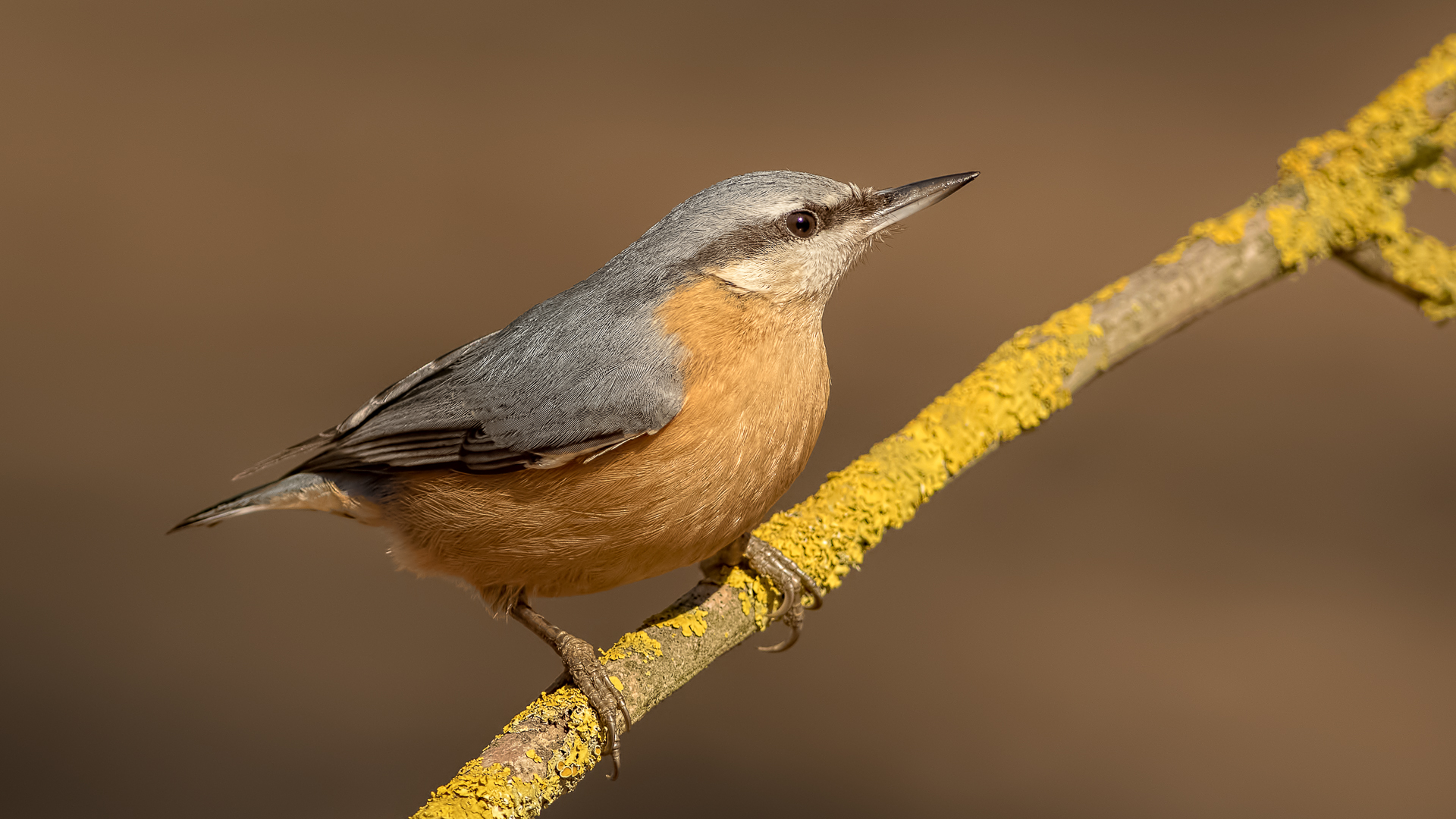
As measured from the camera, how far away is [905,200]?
249 cm

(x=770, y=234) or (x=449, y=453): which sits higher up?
(x=770, y=234)

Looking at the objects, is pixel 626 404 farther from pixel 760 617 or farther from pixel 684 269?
pixel 760 617

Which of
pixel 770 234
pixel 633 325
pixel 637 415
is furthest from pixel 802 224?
pixel 637 415

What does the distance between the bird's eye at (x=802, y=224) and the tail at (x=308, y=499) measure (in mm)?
1152

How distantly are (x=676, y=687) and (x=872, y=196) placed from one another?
1146mm

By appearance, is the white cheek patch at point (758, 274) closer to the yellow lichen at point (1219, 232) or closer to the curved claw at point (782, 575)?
the curved claw at point (782, 575)

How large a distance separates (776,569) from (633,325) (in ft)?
2.30

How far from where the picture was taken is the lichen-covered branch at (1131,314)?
2.57 metres

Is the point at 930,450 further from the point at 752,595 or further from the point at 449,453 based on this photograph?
the point at 449,453

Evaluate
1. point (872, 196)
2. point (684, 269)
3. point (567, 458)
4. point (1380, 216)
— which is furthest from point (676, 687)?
point (1380, 216)

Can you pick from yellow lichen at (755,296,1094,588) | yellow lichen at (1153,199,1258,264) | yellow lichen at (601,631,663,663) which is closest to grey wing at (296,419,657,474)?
yellow lichen at (601,631,663,663)

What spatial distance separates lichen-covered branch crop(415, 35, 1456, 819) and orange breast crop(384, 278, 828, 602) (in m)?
0.21

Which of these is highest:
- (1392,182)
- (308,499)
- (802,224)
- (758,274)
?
(1392,182)

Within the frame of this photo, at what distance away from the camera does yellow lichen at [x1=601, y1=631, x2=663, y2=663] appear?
7.30 ft
